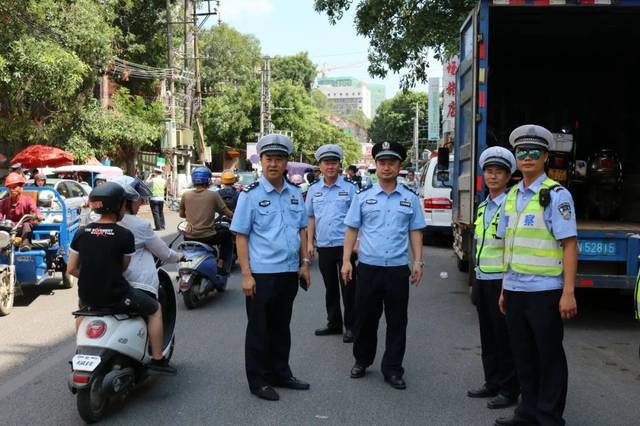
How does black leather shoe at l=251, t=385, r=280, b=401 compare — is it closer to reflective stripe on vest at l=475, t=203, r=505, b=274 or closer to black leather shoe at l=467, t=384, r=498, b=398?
black leather shoe at l=467, t=384, r=498, b=398

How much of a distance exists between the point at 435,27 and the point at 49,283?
26.9 ft

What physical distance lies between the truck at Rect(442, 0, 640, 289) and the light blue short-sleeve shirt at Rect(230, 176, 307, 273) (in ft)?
9.62

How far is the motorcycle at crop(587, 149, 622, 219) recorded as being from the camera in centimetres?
915

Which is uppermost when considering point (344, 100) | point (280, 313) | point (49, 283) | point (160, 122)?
point (344, 100)

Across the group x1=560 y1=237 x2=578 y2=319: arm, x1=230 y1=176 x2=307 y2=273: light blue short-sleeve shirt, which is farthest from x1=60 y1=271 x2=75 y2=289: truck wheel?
x1=560 y1=237 x2=578 y2=319: arm

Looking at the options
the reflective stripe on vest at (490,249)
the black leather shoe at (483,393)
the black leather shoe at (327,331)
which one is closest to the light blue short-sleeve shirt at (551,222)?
the reflective stripe on vest at (490,249)

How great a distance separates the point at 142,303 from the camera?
4457 mm

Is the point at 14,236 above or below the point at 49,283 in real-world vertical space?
above

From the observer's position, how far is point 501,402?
4492mm

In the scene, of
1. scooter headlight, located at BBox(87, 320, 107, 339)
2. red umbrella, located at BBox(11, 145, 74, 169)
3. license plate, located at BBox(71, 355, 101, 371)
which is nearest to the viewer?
license plate, located at BBox(71, 355, 101, 371)

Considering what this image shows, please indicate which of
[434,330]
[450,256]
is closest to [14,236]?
[434,330]

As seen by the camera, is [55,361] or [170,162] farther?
[170,162]

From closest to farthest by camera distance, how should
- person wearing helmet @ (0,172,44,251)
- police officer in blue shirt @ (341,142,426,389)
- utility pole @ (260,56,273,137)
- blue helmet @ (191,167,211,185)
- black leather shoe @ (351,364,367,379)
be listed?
police officer in blue shirt @ (341,142,426,389), black leather shoe @ (351,364,367,379), blue helmet @ (191,167,211,185), person wearing helmet @ (0,172,44,251), utility pole @ (260,56,273,137)

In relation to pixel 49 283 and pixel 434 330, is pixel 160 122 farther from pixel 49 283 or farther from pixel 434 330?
pixel 434 330
